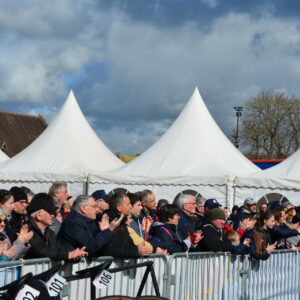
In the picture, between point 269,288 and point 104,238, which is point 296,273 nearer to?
point 269,288

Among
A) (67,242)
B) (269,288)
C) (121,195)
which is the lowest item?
(269,288)

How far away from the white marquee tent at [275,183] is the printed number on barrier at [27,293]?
43.3ft

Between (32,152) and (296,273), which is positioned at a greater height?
(32,152)

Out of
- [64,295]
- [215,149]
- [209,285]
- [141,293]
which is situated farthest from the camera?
[215,149]

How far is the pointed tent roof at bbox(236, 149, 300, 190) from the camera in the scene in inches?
653

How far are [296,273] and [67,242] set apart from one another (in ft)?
15.2

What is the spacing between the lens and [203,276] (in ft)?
23.3

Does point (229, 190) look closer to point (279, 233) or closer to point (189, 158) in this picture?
point (189, 158)

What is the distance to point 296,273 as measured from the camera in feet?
30.2

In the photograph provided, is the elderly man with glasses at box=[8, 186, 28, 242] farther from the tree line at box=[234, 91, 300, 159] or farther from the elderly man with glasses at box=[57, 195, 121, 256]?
the tree line at box=[234, 91, 300, 159]

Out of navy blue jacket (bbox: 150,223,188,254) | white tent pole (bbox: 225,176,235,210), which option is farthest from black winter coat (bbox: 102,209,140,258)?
white tent pole (bbox: 225,176,235,210)

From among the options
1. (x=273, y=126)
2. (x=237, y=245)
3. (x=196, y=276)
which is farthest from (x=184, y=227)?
(x=273, y=126)

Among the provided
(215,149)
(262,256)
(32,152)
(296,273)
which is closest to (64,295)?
(262,256)

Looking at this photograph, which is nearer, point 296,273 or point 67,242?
point 67,242
